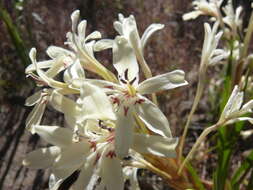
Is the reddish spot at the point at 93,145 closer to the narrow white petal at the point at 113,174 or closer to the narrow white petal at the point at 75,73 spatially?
the narrow white petal at the point at 113,174

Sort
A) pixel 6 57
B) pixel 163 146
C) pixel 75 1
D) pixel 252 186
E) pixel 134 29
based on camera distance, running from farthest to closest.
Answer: pixel 75 1, pixel 6 57, pixel 252 186, pixel 134 29, pixel 163 146

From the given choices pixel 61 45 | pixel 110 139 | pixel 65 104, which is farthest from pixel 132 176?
pixel 61 45

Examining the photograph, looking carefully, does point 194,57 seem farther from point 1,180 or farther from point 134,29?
point 134,29

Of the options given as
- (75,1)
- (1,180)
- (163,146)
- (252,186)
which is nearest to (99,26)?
(75,1)

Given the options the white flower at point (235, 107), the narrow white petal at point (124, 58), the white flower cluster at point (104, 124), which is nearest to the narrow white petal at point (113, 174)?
the white flower cluster at point (104, 124)

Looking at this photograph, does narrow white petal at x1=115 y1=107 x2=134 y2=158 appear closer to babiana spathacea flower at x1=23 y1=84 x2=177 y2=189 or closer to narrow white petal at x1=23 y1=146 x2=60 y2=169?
babiana spathacea flower at x1=23 y1=84 x2=177 y2=189

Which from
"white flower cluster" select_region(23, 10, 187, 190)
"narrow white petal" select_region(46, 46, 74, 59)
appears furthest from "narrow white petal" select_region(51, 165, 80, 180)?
"narrow white petal" select_region(46, 46, 74, 59)

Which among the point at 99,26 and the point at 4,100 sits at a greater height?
the point at 99,26
